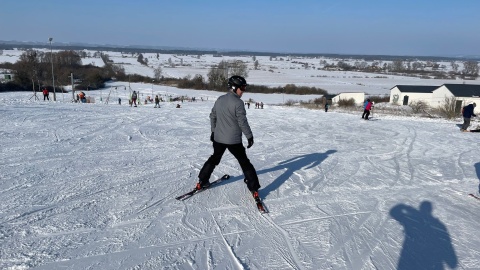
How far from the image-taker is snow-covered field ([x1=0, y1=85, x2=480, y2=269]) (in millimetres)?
3428

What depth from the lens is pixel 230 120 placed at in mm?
4430

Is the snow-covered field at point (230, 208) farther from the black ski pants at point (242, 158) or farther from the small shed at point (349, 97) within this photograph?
the small shed at point (349, 97)

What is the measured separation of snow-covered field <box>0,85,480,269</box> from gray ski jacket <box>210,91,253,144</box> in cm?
102

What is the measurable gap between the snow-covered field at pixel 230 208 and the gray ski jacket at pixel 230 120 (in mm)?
1015

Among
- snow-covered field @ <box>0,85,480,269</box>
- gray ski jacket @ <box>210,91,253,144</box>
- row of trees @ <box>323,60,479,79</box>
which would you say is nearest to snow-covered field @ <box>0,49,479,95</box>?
row of trees @ <box>323,60,479,79</box>

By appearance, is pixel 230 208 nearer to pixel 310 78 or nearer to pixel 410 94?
pixel 410 94

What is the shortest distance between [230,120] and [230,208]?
4.09 ft

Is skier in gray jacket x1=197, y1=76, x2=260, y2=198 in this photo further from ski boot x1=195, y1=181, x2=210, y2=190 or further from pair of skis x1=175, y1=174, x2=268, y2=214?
ski boot x1=195, y1=181, x2=210, y2=190

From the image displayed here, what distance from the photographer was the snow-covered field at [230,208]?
135 inches

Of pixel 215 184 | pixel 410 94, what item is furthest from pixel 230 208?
pixel 410 94

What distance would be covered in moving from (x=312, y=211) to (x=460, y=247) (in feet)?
5.75

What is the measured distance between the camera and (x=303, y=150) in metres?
8.90

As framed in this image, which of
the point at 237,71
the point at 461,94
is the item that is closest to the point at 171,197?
the point at 461,94

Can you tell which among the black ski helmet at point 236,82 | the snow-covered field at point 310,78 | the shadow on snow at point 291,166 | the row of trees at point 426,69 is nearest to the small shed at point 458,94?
the snow-covered field at point 310,78
